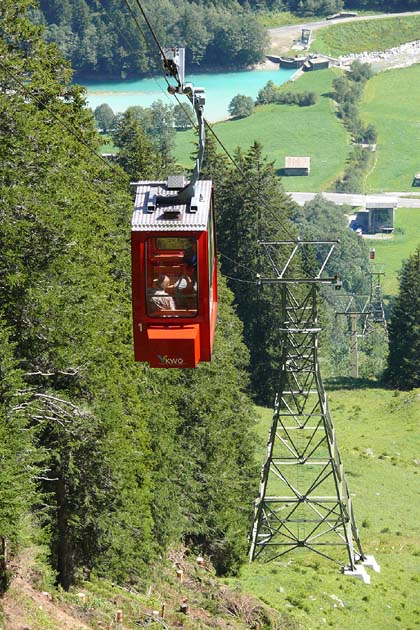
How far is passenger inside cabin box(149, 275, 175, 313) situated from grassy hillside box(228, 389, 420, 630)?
1618cm

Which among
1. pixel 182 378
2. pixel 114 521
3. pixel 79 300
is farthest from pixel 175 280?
pixel 182 378

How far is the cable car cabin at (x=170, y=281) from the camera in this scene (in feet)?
85.7

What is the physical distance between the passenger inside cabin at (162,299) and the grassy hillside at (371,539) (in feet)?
53.1

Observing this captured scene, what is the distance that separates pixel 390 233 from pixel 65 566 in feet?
540

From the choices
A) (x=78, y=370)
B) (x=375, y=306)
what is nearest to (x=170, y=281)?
(x=78, y=370)

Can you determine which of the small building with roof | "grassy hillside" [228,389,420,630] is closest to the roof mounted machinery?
"grassy hillside" [228,389,420,630]

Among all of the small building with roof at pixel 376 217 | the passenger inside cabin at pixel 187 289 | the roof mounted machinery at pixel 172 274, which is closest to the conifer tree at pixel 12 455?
the roof mounted machinery at pixel 172 274

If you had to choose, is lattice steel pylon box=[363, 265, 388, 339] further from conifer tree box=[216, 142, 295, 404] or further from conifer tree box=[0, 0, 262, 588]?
conifer tree box=[0, 0, 262, 588]

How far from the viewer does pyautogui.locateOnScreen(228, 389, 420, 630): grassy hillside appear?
4222 cm

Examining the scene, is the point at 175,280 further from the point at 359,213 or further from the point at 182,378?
the point at 359,213

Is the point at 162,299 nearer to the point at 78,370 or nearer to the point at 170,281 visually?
the point at 170,281

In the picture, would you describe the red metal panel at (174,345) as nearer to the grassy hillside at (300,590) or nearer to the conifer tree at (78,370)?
A: the conifer tree at (78,370)

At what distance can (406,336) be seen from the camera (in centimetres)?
8962

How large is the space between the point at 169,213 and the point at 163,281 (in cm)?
139
